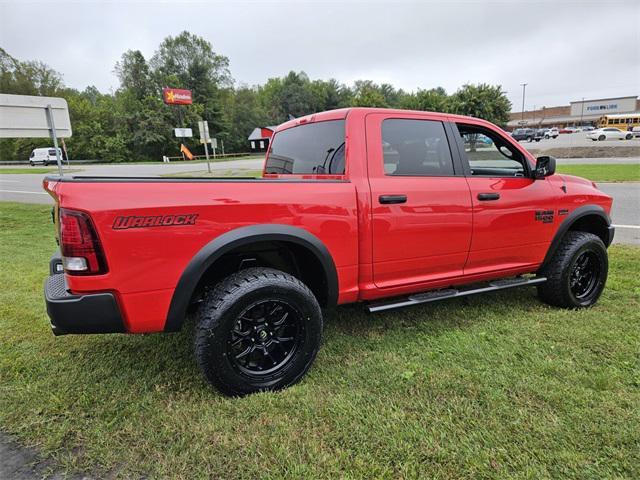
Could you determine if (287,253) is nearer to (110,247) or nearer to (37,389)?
(110,247)

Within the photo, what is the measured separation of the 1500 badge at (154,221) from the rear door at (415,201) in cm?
121

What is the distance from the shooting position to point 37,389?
249 cm

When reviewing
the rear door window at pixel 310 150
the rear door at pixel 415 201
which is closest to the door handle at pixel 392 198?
the rear door at pixel 415 201

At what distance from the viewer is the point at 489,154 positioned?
3.59 m

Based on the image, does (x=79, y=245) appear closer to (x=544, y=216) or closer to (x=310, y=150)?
(x=310, y=150)

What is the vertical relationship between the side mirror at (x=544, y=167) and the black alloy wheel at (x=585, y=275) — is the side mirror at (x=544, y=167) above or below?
above

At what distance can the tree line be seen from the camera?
49.0 metres

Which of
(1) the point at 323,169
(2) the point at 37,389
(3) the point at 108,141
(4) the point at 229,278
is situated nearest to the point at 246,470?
(4) the point at 229,278

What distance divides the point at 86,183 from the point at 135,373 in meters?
1.38

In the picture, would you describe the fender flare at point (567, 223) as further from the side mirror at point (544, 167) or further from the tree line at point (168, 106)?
the tree line at point (168, 106)

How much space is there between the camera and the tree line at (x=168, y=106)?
→ 48969 mm

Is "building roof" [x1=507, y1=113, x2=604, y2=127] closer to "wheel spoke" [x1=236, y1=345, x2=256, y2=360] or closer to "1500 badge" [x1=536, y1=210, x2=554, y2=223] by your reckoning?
"1500 badge" [x1=536, y1=210, x2=554, y2=223]

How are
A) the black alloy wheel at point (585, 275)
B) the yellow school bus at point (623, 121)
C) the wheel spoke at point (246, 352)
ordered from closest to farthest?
the wheel spoke at point (246, 352) < the black alloy wheel at point (585, 275) < the yellow school bus at point (623, 121)

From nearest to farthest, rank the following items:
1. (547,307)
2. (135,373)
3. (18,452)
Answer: (18,452)
(135,373)
(547,307)
